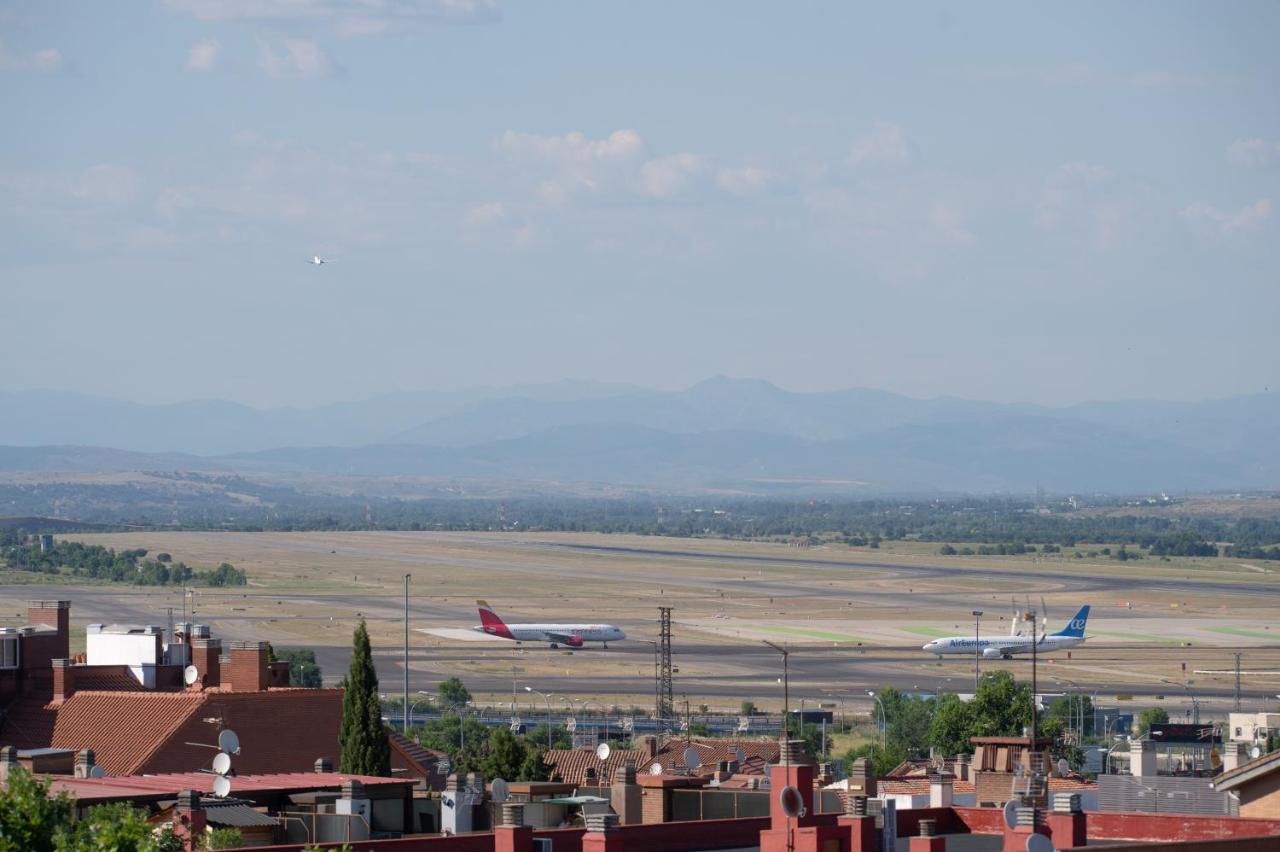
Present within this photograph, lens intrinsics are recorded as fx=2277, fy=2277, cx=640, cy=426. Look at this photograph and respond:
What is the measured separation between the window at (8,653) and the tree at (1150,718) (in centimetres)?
5502

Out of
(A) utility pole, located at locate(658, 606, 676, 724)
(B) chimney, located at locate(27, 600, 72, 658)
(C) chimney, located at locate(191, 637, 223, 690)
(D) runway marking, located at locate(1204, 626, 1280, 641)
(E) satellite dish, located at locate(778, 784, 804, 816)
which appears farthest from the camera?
(D) runway marking, located at locate(1204, 626, 1280, 641)

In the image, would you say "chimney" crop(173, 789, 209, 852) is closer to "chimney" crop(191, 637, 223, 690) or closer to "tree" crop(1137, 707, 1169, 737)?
"chimney" crop(191, 637, 223, 690)

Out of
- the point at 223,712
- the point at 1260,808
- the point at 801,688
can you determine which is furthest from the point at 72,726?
the point at 801,688

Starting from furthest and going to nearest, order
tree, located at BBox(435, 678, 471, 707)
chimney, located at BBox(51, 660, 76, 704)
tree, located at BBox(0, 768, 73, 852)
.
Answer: tree, located at BBox(435, 678, 471, 707)
chimney, located at BBox(51, 660, 76, 704)
tree, located at BBox(0, 768, 73, 852)

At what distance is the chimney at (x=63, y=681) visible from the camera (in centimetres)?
Result: 5672

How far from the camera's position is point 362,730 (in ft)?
173

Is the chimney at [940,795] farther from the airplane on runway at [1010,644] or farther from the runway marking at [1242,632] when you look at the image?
the runway marking at [1242,632]

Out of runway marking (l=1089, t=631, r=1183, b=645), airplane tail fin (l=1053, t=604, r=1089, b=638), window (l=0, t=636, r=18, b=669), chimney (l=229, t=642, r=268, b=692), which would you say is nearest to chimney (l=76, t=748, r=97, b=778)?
window (l=0, t=636, r=18, b=669)

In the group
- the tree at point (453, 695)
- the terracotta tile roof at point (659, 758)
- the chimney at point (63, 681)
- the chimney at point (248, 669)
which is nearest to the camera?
the chimney at point (63, 681)

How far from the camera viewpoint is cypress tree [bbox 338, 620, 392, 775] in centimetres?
5231

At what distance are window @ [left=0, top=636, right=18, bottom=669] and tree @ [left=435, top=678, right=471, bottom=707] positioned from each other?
5986cm

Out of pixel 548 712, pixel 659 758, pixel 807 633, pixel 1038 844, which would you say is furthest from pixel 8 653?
pixel 807 633

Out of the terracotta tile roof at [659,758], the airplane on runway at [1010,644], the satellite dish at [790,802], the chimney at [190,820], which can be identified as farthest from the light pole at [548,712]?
the satellite dish at [790,802]

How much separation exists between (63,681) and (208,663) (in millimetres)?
4874
